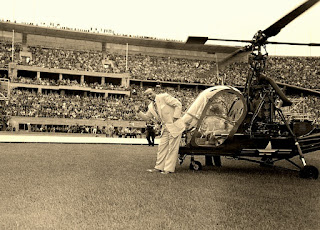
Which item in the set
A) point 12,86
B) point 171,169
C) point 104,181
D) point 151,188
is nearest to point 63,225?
point 151,188

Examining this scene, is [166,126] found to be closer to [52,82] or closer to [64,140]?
[64,140]

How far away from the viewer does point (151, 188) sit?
6.96 metres

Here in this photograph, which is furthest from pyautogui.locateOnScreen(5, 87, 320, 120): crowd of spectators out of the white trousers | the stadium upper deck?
the white trousers

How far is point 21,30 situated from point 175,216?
166 feet

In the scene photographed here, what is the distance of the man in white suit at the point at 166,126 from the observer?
30.3 feet

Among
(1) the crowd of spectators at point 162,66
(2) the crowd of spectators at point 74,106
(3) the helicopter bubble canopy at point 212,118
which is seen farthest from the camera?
(1) the crowd of spectators at point 162,66

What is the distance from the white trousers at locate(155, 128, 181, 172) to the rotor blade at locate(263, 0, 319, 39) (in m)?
3.34

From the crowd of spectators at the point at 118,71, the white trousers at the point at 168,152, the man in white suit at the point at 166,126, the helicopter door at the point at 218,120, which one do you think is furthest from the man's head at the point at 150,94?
the crowd of spectators at the point at 118,71

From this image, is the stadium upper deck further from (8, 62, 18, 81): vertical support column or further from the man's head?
the man's head

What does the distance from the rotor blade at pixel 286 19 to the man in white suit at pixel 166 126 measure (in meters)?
2.80

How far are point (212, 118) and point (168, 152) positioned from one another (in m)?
1.49

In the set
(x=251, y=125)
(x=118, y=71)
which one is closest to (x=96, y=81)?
(x=118, y=71)

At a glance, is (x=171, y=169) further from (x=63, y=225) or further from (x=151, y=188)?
(x=63, y=225)

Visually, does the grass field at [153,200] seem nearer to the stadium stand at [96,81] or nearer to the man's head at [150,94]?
the man's head at [150,94]
